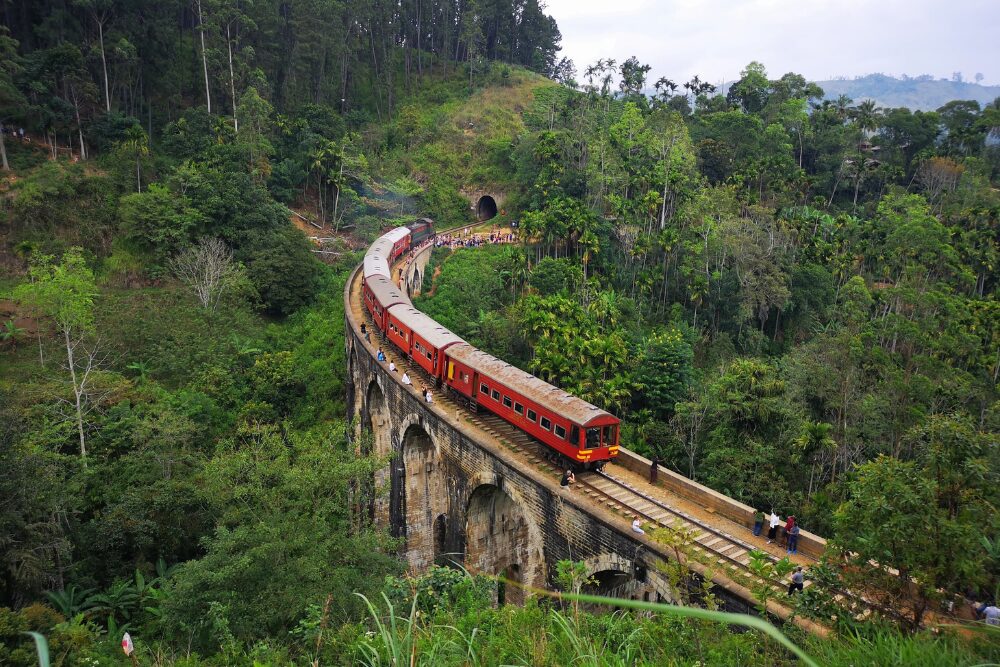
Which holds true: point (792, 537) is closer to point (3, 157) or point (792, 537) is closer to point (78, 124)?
point (3, 157)

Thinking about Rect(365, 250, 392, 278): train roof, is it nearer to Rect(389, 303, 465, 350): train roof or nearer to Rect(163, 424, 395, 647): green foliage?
Rect(389, 303, 465, 350): train roof

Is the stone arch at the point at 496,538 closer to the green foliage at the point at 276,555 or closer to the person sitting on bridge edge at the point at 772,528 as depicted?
the green foliage at the point at 276,555

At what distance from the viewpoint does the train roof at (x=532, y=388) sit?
16.9m

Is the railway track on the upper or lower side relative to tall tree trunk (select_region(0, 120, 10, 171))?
lower

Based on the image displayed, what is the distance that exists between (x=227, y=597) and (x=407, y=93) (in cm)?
6797

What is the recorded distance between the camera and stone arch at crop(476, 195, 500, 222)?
2383 inches

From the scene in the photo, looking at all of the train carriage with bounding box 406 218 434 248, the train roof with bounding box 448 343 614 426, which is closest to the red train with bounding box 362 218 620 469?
the train roof with bounding box 448 343 614 426

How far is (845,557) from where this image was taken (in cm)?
952

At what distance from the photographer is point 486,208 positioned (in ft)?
202

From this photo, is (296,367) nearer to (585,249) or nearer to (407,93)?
(585,249)

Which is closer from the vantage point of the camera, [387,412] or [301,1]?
[387,412]

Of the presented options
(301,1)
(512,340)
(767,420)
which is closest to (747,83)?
(301,1)

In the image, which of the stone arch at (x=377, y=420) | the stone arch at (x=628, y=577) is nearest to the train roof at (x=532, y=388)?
the stone arch at (x=628, y=577)

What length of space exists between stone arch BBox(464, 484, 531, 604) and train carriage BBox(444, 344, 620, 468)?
3.27 metres
